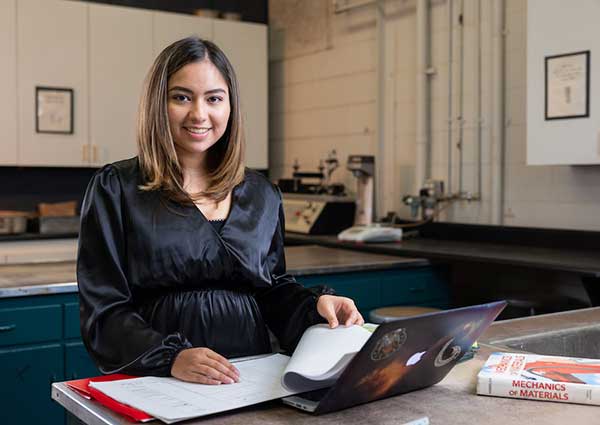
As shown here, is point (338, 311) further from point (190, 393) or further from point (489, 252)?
point (489, 252)

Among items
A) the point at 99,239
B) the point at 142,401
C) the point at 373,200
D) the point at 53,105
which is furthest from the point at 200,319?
the point at 53,105

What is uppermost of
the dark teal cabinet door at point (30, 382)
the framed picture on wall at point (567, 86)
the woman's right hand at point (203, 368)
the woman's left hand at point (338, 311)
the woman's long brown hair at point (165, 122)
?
the framed picture on wall at point (567, 86)

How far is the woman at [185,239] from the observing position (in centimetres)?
150

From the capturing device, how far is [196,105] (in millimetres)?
1584

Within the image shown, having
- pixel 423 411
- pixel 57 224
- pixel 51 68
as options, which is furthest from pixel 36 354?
pixel 51 68

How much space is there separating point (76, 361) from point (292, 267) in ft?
3.22

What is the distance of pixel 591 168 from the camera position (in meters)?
3.64

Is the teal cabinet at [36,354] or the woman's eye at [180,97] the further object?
the teal cabinet at [36,354]

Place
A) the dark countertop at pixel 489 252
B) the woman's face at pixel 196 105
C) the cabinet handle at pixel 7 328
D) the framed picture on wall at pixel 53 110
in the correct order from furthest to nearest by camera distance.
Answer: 1. the framed picture on wall at pixel 53 110
2. the dark countertop at pixel 489 252
3. the cabinet handle at pixel 7 328
4. the woman's face at pixel 196 105

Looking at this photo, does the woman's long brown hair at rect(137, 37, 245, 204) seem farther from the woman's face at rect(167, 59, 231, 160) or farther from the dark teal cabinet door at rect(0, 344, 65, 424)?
the dark teal cabinet door at rect(0, 344, 65, 424)

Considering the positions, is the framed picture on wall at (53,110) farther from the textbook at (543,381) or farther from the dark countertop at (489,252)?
the textbook at (543,381)

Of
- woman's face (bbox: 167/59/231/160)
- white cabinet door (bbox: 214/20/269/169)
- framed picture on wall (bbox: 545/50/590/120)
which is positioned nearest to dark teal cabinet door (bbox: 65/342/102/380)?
woman's face (bbox: 167/59/231/160)

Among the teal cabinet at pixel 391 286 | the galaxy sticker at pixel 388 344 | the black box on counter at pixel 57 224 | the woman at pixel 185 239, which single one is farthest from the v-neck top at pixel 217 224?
the black box on counter at pixel 57 224

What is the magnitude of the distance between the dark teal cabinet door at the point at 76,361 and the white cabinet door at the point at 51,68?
7.86ft
